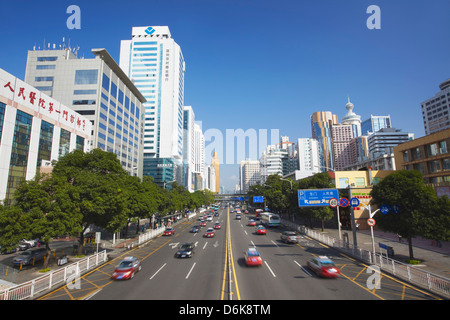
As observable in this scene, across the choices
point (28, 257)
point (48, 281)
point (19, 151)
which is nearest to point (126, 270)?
point (48, 281)

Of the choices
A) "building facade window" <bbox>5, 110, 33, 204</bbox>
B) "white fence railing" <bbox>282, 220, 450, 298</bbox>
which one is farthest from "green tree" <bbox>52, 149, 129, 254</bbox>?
"white fence railing" <bbox>282, 220, 450, 298</bbox>

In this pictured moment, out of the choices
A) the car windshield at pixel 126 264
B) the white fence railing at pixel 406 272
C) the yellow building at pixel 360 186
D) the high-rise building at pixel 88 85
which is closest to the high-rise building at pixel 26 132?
the high-rise building at pixel 88 85

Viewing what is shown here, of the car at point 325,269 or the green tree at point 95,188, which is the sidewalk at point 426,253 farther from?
the green tree at point 95,188

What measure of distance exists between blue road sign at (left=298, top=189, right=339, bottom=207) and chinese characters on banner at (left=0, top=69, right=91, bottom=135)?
45.7 m

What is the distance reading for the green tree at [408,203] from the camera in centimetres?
1976

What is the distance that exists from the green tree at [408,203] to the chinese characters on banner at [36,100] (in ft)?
170

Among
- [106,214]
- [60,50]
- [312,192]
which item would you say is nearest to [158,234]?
[106,214]

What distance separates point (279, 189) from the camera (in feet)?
223

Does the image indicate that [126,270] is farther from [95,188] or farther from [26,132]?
[26,132]

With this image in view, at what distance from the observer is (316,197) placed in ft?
94.3

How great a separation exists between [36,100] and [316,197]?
160ft

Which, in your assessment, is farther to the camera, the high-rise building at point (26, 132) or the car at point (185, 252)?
the high-rise building at point (26, 132)

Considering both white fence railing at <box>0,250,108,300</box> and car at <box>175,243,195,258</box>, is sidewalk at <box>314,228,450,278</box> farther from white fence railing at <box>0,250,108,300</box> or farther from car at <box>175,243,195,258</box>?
white fence railing at <box>0,250,108,300</box>

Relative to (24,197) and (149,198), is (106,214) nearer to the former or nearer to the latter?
(24,197)
